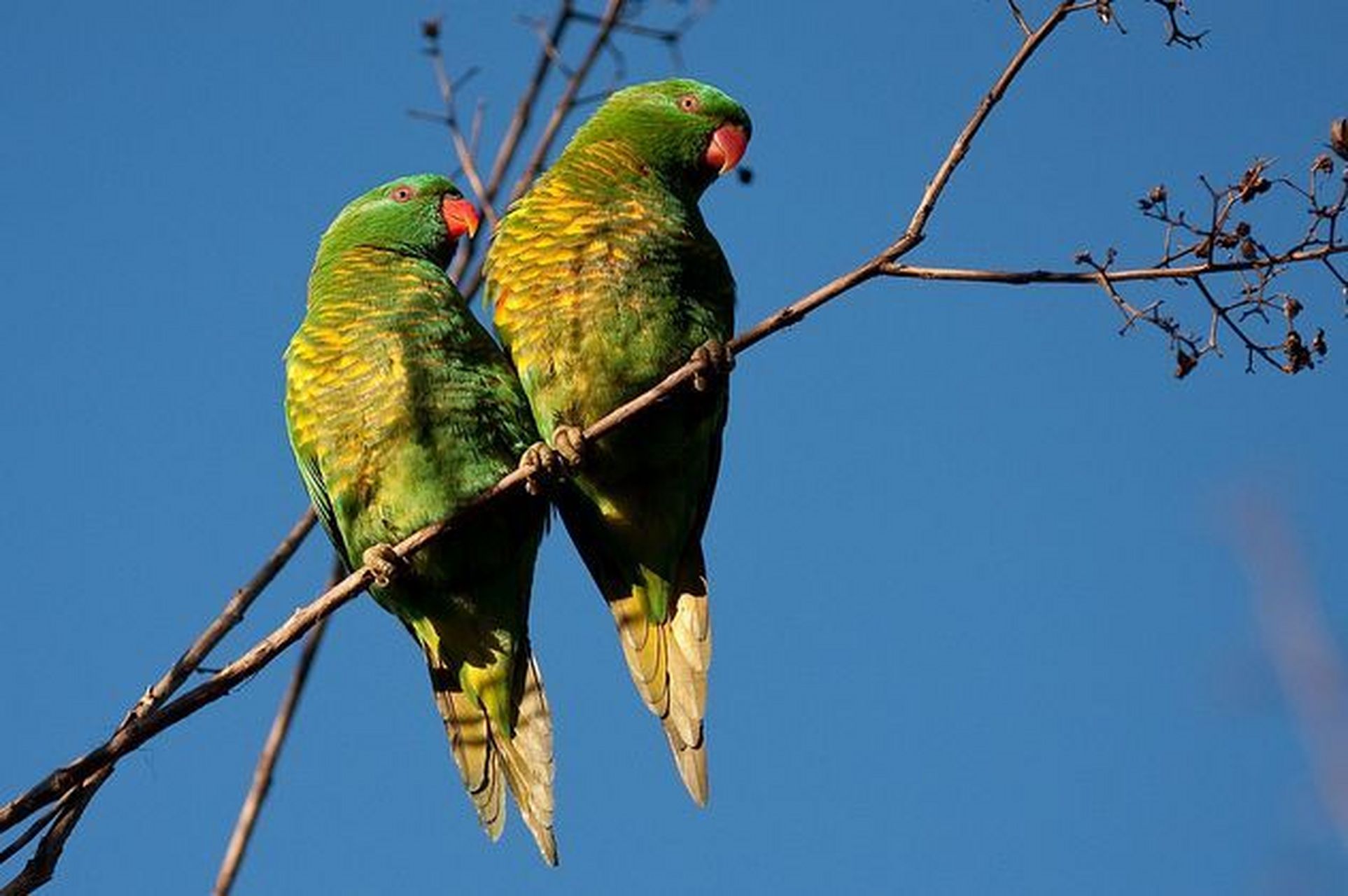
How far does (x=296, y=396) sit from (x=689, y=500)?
1.11 m

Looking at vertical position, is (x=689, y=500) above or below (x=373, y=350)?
below

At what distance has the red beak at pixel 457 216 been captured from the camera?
198 inches

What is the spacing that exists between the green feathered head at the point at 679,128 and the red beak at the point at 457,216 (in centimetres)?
37

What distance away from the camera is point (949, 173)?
3129 mm

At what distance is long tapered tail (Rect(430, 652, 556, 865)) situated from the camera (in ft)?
14.3

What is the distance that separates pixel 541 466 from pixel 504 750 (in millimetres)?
859

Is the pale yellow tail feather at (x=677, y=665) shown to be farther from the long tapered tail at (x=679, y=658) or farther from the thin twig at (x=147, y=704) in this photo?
the thin twig at (x=147, y=704)

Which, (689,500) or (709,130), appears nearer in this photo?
(689,500)

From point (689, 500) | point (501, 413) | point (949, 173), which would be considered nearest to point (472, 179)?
point (501, 413)

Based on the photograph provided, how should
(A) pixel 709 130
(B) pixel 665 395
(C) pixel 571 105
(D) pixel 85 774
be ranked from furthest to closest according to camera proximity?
(A) pixel 709 130 < (C) pixel 571 105 < (B) pixel 665 395 < (D) pixel 85 774

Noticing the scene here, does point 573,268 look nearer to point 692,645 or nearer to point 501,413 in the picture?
point 501,413

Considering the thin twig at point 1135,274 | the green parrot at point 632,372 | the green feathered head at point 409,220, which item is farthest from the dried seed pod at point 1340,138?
the green feathered head at point 409,220

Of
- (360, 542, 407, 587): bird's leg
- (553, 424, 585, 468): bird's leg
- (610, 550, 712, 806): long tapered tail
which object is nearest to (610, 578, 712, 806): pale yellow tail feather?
(610, 550, 712, 806): long tapered tail

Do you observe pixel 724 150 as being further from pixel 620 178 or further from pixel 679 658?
pixel 679 658
